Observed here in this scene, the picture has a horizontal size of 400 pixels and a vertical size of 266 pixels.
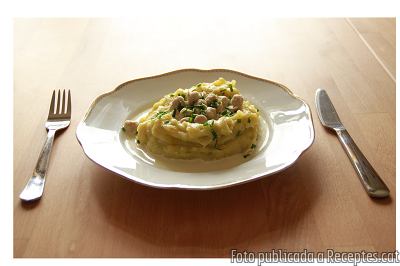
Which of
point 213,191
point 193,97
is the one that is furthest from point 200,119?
point 213,191

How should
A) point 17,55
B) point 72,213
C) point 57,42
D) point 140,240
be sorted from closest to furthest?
point 140,240, point 72,213, point 17,55, point 57,42

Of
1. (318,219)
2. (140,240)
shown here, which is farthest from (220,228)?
(318,219)

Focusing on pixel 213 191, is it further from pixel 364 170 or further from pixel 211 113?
pixel 364 170

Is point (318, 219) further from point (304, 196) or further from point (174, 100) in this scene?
point (174, 100)

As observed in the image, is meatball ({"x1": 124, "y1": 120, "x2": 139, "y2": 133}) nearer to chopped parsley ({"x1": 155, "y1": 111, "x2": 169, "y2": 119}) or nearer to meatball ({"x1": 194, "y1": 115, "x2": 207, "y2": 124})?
chopped parsley ({"x1": 155, "y1": 111, "x2": 169, "y2": 119})

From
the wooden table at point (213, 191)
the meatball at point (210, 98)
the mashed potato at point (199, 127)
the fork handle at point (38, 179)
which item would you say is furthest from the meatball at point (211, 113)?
the fork handle at point (38, 179)

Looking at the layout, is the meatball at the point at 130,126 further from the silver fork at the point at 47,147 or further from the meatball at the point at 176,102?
the silver fork at the point at 47,147

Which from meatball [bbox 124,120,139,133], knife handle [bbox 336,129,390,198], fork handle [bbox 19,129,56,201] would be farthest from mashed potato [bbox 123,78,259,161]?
knife handle [bbox 336,129,390,198]

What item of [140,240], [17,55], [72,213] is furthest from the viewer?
[17,55]
